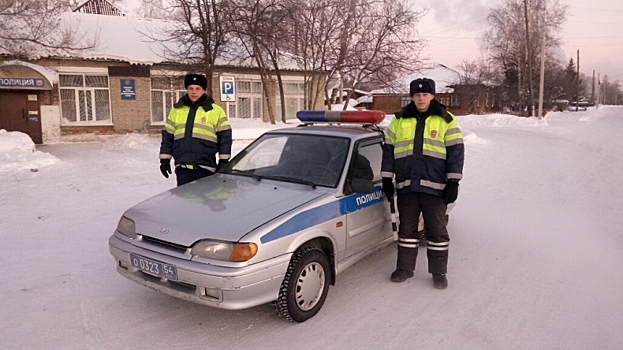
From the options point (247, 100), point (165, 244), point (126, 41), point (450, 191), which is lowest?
point (165, 244)

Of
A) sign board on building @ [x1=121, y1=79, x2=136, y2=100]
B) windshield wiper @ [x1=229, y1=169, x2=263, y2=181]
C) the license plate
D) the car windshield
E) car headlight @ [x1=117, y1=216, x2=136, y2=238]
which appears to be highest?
sign board on building @ [x1=121, y1=79, x2=136, y2=100]

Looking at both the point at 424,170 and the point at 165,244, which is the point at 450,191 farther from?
the point at 165,244

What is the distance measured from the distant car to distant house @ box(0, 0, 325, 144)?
41.4 ft

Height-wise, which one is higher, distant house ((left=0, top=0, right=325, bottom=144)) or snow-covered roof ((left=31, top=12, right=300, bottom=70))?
snow-covered roof ((left=31, top=12, right=300, bottom=70))

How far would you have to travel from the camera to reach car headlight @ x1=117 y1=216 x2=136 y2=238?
12.5 feet

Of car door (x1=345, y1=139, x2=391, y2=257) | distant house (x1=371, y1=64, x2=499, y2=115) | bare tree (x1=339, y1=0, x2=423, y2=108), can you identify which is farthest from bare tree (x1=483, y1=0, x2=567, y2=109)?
car door (x1=345, y1=139, x2=391, y2=257)

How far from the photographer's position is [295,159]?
476 centimetres

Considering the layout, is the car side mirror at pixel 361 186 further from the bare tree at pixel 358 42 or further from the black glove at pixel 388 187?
the bare tree at pixel 358 42

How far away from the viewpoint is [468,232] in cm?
625

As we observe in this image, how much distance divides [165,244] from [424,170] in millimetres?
2375

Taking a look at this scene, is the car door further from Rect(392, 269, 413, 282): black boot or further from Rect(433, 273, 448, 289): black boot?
Rect(433, 273, 448, 289): black boot

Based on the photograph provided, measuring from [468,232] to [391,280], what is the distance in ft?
6.77

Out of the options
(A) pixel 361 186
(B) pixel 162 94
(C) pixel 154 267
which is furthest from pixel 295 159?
(B) pixel 162 94

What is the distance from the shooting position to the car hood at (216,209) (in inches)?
136
